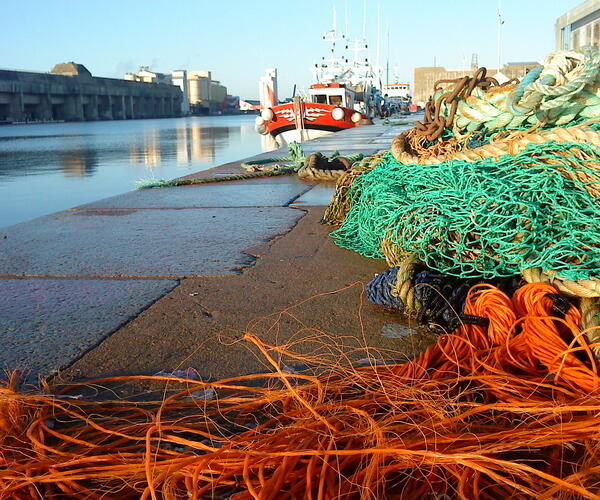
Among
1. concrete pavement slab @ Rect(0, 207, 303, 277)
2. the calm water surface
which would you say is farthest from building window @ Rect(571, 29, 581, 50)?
concrete pavement slab @ Rect(0, 207, 303, 277)

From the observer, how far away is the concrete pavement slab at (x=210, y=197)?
5164 mm

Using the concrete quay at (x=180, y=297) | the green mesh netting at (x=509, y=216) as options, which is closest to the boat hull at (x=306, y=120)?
the concrete quay at (x=180, y=297)

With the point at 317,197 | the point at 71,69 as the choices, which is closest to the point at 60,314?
the point at 317,197

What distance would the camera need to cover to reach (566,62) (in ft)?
8.21

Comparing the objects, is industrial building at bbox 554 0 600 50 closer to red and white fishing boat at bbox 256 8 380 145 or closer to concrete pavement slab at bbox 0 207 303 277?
concrete pavement slab at bbox 0 207 303 277

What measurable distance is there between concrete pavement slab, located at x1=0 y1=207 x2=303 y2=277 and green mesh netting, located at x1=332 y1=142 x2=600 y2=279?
3.46 ft

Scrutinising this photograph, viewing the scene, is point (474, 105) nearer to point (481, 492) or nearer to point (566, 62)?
point (566, 62)

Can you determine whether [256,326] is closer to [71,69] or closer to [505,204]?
[505,204]

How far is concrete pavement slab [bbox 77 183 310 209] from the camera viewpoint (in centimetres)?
516

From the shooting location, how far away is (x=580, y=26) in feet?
35.2

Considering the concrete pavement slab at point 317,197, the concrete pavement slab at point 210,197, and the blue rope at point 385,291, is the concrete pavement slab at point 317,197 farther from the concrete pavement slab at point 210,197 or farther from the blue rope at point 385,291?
the blue rope at point 385,291

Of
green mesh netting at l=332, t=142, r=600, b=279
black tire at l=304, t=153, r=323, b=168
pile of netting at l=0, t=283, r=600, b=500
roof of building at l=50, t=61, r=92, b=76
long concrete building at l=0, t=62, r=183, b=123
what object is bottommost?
pile of netting at l=0, t=283, r=600, b=500

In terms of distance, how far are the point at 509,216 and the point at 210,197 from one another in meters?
3.93

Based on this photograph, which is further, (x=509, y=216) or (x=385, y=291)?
(x=385, y=291)
